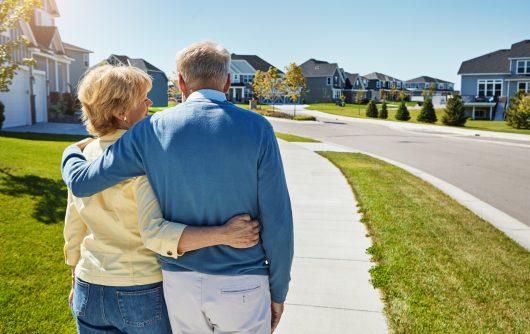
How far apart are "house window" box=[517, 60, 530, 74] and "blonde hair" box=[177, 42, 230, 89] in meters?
56.1

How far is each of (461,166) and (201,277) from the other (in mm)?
14503

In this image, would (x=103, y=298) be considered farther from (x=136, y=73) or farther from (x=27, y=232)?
(x=27, y=232)

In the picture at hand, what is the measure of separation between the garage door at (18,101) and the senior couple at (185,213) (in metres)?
23.3

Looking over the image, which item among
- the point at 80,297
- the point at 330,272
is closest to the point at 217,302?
the point at 80,297

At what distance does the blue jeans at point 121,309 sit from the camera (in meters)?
2.22

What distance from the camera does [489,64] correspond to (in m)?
52.7

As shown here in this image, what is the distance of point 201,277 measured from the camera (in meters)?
2.15

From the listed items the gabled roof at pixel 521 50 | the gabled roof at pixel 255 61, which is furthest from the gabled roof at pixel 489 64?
the gabled roof at pixel 255 61

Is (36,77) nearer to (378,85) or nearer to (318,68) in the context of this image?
(318,68)

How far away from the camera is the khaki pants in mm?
2115

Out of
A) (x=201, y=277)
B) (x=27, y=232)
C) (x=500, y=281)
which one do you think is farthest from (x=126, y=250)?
(x=27, y=232)

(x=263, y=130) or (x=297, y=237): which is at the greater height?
(x=263, y=130)

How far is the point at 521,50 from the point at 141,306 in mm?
57530

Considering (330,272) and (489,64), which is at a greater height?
(489,64)
